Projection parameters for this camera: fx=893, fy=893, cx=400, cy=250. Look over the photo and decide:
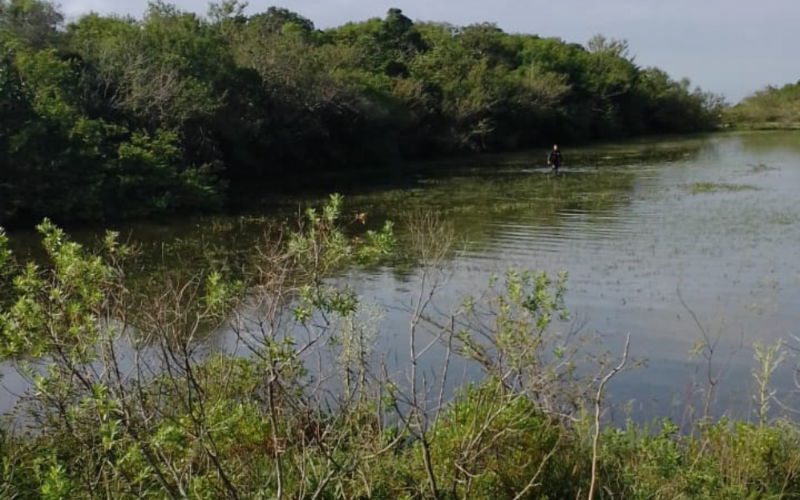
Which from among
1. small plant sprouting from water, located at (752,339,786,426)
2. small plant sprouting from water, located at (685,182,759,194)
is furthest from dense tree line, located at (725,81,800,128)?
small plant sprouting from water, located at (752,339,786,426)

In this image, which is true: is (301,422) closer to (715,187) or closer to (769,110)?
(715,187)

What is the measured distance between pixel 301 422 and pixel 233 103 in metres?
30.0

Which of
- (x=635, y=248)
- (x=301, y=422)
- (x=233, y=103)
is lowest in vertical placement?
(x=635, y=248)

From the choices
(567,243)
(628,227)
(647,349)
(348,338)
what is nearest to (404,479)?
(348,338)

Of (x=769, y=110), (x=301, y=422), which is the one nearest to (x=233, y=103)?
(x=301, y=422)

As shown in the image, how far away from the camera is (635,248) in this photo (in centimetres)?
1947

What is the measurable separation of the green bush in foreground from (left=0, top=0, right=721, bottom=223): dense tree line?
65.8 feet

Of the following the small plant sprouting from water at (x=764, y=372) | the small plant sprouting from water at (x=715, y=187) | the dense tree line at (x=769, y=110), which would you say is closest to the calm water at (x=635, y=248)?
the small plant sprouting from water at (x=715, y=187)

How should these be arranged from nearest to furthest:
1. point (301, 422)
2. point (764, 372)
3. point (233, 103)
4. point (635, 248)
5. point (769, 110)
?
point (301, 422) → point (764, 372) → point (635, 248) → point (233, 103) → point (769, 110)

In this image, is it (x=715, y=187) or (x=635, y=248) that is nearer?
(x=635, y=248)

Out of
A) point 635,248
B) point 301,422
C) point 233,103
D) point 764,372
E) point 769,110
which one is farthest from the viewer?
point 769,110

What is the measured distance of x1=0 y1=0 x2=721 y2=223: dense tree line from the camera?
25531mm

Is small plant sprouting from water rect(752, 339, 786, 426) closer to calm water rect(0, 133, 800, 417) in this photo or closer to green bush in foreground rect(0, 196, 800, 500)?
green bush in foreground rect(0, 196, 800, 500)

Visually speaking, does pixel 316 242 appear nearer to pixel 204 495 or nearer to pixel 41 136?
pixel 204 495
